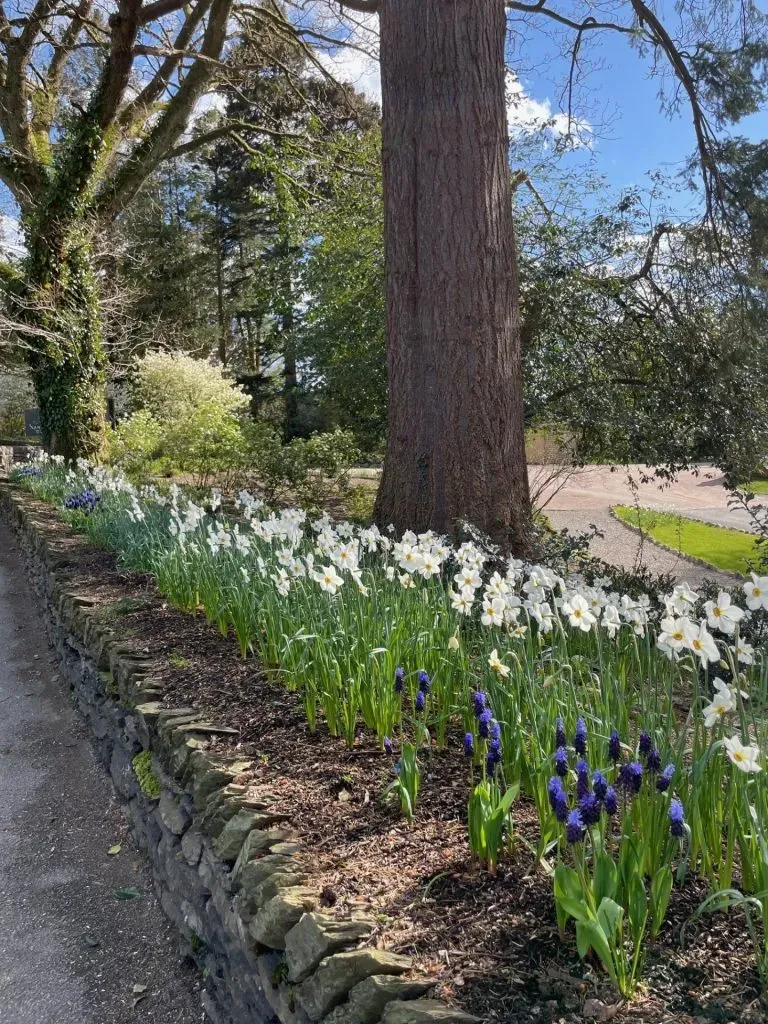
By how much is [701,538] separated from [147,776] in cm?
863

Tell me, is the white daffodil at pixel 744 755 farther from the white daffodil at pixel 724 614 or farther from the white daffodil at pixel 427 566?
the white daffodil at pixel 427 566

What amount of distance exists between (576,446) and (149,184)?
1406 centimetres

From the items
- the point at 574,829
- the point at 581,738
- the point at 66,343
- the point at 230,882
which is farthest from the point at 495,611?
the point at 66,343

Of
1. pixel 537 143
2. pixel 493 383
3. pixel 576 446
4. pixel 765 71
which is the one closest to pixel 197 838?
pixel 493 383

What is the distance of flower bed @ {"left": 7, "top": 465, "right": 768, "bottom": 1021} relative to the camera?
139cm

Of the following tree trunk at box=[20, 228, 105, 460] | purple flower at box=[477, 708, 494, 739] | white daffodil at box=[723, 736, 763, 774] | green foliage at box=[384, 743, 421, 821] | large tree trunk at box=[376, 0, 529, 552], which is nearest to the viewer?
white daffodil at box=[723, 736, 763, 774]

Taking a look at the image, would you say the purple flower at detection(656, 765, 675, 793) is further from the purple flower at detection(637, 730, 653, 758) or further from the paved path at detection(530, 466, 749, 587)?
the paved path at detection(530, 466, 749, 587)

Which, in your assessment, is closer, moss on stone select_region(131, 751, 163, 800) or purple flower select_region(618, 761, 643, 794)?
purple flower select_region(618, 761, 643, 794)

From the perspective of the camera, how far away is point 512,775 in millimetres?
1979

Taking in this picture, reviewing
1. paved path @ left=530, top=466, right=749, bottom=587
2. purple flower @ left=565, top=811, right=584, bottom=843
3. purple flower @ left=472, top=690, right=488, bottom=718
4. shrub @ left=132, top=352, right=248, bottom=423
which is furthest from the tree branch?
purple flower @ left=565, top=811, right=584, bottom=843

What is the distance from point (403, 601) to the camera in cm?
304

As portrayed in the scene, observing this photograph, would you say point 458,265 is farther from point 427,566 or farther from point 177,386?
point 177,386

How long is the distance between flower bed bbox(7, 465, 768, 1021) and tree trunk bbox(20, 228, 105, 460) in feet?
30.4

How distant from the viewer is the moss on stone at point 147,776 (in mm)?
2719
